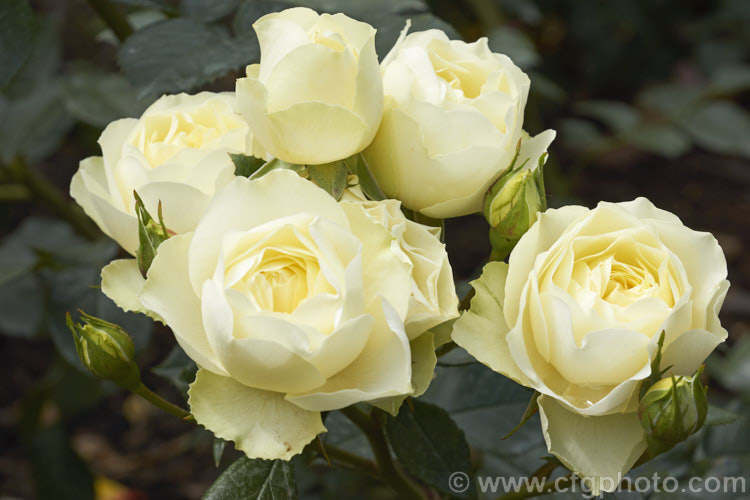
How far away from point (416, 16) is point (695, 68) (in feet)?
5.84

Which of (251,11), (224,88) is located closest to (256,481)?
(251,11)

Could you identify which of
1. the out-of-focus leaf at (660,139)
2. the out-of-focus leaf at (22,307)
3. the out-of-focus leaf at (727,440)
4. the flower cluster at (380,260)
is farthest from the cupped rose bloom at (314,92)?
the out-of-focus leaf at (660,139)

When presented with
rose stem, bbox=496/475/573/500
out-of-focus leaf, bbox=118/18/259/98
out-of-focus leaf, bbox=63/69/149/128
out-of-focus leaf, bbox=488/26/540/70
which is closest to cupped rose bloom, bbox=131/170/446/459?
rose stem, bbox=496/475/573/500

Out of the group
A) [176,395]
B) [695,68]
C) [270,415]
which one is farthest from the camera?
[695,68]

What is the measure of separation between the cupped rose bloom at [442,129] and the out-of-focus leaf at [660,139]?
123 cm

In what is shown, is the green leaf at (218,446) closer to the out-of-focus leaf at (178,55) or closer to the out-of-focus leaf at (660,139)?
the out-of-focus leaf at (178,55)

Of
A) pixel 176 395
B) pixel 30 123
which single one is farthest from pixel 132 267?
pixel 176 395

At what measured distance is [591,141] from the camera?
Result: 74.9 inches

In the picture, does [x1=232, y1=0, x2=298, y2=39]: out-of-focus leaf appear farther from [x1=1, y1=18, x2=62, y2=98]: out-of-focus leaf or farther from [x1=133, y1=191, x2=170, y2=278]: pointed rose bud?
[x1=1, y1=18, x2=62, y2=98]: out-of-focus leaf

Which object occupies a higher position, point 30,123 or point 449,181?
point 449,181

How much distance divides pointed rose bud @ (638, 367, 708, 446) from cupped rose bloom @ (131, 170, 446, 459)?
5.3 inches

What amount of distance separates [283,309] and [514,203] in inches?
6.6

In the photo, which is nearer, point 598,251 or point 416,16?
point 598,251

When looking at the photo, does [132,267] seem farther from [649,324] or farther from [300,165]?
[649,324]
